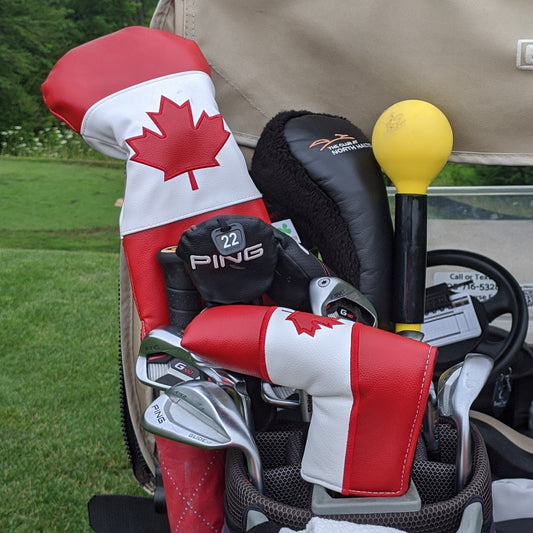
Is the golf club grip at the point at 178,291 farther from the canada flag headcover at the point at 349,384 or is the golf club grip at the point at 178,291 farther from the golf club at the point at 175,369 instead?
the canada flag headcover at the point at 349,384

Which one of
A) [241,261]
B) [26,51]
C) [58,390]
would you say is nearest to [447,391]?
[241,261]

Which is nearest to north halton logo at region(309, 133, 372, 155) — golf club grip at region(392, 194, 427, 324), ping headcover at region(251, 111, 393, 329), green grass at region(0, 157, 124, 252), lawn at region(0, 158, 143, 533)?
ping headcover at region(251, 111, 393, 329)

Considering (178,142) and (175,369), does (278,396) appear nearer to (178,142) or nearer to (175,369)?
(175,369)

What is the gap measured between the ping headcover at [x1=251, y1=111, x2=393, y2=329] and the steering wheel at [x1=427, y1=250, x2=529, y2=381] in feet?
0.65

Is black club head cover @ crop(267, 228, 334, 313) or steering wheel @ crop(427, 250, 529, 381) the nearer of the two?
black club head cover @ crop(267, 228, 334, 313)

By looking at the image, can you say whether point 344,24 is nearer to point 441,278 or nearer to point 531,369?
point 441,278

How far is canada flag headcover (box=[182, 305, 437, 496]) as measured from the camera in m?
0.78

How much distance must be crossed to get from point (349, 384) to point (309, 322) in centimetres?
9

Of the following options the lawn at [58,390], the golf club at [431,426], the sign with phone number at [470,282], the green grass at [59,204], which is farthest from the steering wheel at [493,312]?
the green grass at [59,204]

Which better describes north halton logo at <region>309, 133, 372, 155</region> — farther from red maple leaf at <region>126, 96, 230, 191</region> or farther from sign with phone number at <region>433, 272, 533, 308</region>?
sign with phone number at <region>433, 272, 533, 308</region>

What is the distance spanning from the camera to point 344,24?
1.12 metres

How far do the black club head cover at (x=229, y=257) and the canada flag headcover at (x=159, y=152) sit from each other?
0.43 ft

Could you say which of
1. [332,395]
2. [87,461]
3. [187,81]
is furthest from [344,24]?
[87,461]

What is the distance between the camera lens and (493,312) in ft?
3.99
